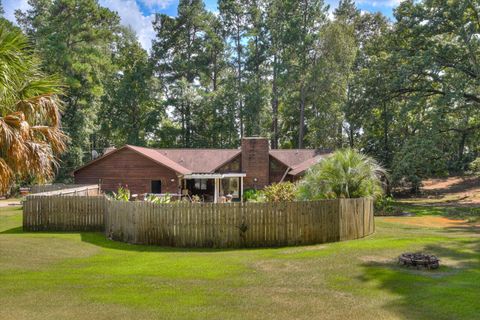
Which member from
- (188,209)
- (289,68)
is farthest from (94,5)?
(188,209)

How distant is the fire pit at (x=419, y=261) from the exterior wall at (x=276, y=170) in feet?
87.3

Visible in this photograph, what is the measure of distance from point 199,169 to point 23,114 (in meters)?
28.1

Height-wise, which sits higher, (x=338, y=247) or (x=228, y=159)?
(x=228, y=159)

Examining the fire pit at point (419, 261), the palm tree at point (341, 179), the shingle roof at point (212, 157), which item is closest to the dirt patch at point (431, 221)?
the palm tree at point (341, 179)

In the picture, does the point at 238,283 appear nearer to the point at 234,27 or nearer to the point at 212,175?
the point at 212,175

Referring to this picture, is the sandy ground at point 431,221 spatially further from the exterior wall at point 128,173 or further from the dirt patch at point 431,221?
the exterior wall at point 128,173

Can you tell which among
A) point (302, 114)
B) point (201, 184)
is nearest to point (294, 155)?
point (201, 184)

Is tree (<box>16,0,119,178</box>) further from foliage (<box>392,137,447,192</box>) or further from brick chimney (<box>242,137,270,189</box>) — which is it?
foliage (<box>392,137,447,192</box>)

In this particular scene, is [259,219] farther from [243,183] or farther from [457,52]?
[457,52]

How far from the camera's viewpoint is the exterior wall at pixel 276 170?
3694 cm

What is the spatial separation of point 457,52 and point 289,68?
75.4 feet

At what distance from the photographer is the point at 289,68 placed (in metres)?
52.4

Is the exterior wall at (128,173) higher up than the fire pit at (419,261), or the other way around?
the exterior wall at (128,173)

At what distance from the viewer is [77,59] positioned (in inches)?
1815
